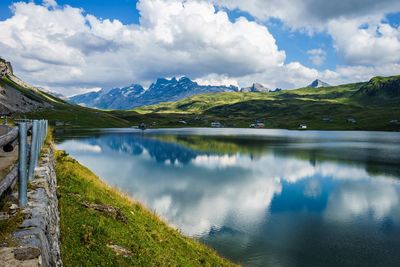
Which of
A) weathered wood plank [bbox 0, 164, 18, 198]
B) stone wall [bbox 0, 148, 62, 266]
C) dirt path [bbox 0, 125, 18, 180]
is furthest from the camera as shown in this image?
dirt path [bbox 0, 125, 18, 180]

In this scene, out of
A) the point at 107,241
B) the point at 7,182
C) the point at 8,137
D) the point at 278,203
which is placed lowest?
the point at 278,203

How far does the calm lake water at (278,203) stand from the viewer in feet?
103

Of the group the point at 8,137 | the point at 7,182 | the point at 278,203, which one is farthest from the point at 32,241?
the point at 278,203

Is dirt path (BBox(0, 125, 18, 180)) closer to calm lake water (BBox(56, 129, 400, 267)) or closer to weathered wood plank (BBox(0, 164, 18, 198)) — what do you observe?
weathered wood plank (BBox(0, 164, 18, 198))

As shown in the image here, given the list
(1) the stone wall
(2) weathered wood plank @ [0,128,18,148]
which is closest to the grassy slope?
(1) the stone wall

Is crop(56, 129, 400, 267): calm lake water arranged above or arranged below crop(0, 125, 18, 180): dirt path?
below

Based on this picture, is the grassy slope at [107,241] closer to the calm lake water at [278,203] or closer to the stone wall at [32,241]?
the stone wall at [32,241]

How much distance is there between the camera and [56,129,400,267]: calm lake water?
31.5 meters

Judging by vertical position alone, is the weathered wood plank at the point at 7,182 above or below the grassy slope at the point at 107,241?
above

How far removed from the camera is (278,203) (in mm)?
50188

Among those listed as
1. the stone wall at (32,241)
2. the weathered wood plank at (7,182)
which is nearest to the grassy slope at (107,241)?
the stone wall at (32,241)

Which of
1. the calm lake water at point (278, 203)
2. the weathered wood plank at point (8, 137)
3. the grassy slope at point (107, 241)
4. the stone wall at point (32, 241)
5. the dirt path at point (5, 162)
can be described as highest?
the weathered wood plank at point (8, 137)

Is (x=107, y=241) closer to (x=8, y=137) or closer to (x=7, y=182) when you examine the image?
(x=7, y=182)

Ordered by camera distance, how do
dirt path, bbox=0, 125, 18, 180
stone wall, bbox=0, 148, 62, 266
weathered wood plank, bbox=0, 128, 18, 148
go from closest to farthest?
1. stone wall, bbox=0, 148, 62, 266
2. weathered wood plank, bbox=0, 128, 18, 148
3. dirt path, bbox=0, 125, 18, 180
